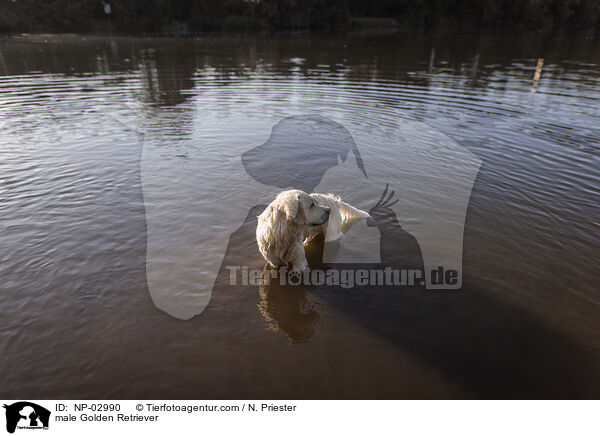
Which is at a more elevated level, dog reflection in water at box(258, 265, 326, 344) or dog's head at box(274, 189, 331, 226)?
dog's head at box(274, 189, 331, 226)

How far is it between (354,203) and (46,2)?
97785 mm

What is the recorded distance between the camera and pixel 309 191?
10430 millimetres

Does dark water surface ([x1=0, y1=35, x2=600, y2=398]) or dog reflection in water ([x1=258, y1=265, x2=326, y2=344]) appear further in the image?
dog reflection in water ([x1=258, y1=265, x2=326, y2=344])

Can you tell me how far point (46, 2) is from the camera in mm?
74625
